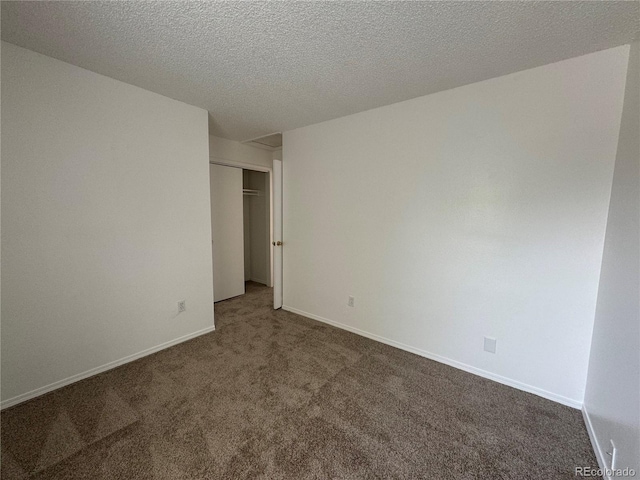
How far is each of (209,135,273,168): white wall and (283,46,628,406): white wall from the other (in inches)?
57.2

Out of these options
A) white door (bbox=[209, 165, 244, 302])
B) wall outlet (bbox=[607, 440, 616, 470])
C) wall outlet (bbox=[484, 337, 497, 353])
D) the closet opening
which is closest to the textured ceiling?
white door (bbox=[209, 165, 244, 302])

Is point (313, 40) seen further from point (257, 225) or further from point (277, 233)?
point (257, 225)

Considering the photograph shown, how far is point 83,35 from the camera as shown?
5.42 feet

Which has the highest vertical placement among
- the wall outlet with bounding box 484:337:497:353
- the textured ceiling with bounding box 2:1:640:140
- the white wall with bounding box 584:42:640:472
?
the textured ceiling with bounding box 2:1:640:140

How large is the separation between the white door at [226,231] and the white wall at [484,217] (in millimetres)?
1652

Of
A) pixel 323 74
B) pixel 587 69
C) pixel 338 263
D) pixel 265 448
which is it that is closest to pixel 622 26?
pixel 587 69

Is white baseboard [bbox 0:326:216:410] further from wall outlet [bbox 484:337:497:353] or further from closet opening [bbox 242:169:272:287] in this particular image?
wall outlet [bbox 484:337:497:353]

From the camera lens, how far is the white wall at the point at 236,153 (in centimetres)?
375

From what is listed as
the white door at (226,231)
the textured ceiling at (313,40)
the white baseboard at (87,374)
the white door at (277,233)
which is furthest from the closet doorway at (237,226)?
the textured ceiling at (313,40)

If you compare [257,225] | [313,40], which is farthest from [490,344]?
[257,225]

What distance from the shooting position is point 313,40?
5.46 feet

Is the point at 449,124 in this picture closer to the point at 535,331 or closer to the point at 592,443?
the point at 535,331

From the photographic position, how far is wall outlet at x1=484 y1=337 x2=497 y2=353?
7.23ft

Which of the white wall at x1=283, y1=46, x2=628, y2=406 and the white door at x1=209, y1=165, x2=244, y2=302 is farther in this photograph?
the white door at x1=209, y1=165, x2=244, y2=302
